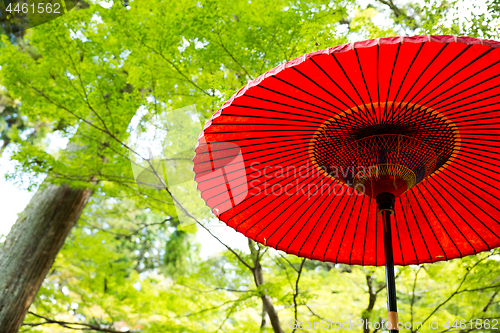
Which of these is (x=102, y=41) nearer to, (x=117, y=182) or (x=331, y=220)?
(x=117, y=182)

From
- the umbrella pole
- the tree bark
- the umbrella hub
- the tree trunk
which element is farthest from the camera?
the tree trunk

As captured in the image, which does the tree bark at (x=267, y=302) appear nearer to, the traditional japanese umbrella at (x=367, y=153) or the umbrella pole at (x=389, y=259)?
the traditional japanese umbrella at (x=367, y=153)

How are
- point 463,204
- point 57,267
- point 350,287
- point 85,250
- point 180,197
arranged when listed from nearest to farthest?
point 463,204
point 180,197
point 350,287
point 85,250
point 57,267

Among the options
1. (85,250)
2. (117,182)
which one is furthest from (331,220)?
(85,250)

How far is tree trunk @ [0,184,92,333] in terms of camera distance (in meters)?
4.58

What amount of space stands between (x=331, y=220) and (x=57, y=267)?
6.04 m

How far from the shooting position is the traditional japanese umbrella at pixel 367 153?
136 centimetres

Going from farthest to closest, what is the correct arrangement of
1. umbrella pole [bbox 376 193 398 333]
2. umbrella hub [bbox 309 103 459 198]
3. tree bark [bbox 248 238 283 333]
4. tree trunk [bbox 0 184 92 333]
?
tree trunk [bbox 0 184 92 333], tree bark [bbox 248 238 283 333], umbrella hub [bbox 309 103 459 198], umbrella pole [bbox 376 193 398 333]

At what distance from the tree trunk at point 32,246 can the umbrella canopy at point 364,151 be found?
4097 millimetres

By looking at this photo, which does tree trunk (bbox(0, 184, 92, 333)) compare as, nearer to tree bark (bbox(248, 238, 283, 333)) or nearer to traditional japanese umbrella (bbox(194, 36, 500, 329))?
tree bark (bbox(248, 238, 283, 333))

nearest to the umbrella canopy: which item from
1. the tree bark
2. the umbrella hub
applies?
the umbrella hub

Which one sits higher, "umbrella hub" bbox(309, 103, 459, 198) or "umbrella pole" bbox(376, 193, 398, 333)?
"umbrella hub" bbox(309, 103, 459, 198)

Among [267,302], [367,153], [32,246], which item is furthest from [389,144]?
[32,246]

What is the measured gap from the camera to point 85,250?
19.7 ft
